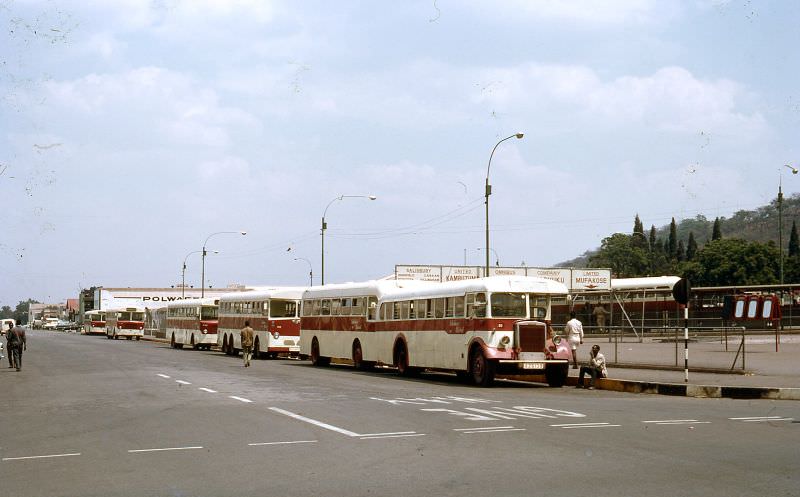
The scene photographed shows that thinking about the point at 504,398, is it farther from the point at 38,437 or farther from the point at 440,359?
the point at 38,437

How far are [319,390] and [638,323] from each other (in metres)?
33.3

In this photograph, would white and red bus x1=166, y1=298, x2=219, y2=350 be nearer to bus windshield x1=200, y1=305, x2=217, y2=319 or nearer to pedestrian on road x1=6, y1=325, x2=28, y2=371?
bus windshield x1=200, y1=305, x2=217, y2=319

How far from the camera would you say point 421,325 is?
91.7 ft

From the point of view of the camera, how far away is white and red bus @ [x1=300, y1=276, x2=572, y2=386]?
24.3 m

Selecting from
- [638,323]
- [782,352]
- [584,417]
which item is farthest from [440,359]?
[638,323]

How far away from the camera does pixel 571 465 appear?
1012 centimetres

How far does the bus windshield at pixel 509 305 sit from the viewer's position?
80.4 ft

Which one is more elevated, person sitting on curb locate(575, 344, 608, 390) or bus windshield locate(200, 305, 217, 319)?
bus windshield locate(200, 305, 217, 319)

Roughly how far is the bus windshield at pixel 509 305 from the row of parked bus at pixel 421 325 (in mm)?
26

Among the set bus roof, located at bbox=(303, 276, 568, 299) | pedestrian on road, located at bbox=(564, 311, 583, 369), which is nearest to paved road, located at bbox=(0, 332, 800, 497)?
bus roof, located at bbox=(303, 276, 568, 299)

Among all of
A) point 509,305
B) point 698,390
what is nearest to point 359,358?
point 509,305

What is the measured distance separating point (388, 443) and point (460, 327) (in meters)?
13.6

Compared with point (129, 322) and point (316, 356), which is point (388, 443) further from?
point (129, 322)

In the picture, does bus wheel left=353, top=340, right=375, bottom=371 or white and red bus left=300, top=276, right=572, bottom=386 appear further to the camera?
bus wheel left=353, top=340, right=375, bottom=371
